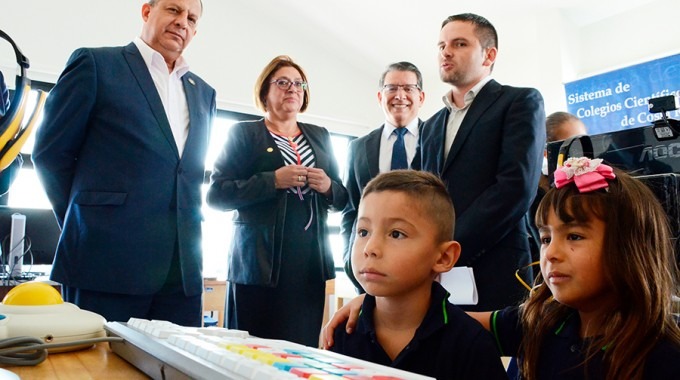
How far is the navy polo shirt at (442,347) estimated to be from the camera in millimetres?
932

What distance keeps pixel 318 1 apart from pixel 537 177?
3743mm

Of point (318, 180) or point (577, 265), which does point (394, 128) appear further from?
point (577, 265)

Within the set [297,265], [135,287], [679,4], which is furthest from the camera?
[679,4]

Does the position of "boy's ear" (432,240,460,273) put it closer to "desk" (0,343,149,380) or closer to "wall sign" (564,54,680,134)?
"desk" (0,343,149,380)

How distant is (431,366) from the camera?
98 centimetres

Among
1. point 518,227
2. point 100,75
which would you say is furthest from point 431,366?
point 100,75

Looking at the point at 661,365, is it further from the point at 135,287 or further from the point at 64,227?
the point at 64,227

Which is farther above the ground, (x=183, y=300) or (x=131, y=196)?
(x=131, y=196)

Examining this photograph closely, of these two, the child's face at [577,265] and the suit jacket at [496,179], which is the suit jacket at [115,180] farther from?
the child's face at [577,265]

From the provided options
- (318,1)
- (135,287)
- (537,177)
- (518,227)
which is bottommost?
(135,287)

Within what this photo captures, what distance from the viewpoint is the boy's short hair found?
1158 millimetres

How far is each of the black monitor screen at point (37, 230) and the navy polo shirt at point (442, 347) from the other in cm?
265

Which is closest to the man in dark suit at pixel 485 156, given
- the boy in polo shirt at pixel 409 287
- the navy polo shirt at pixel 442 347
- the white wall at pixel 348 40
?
the boy in polo shirt at pixel 409 287

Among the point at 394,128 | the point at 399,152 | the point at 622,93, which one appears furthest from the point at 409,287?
the point at 622,93
